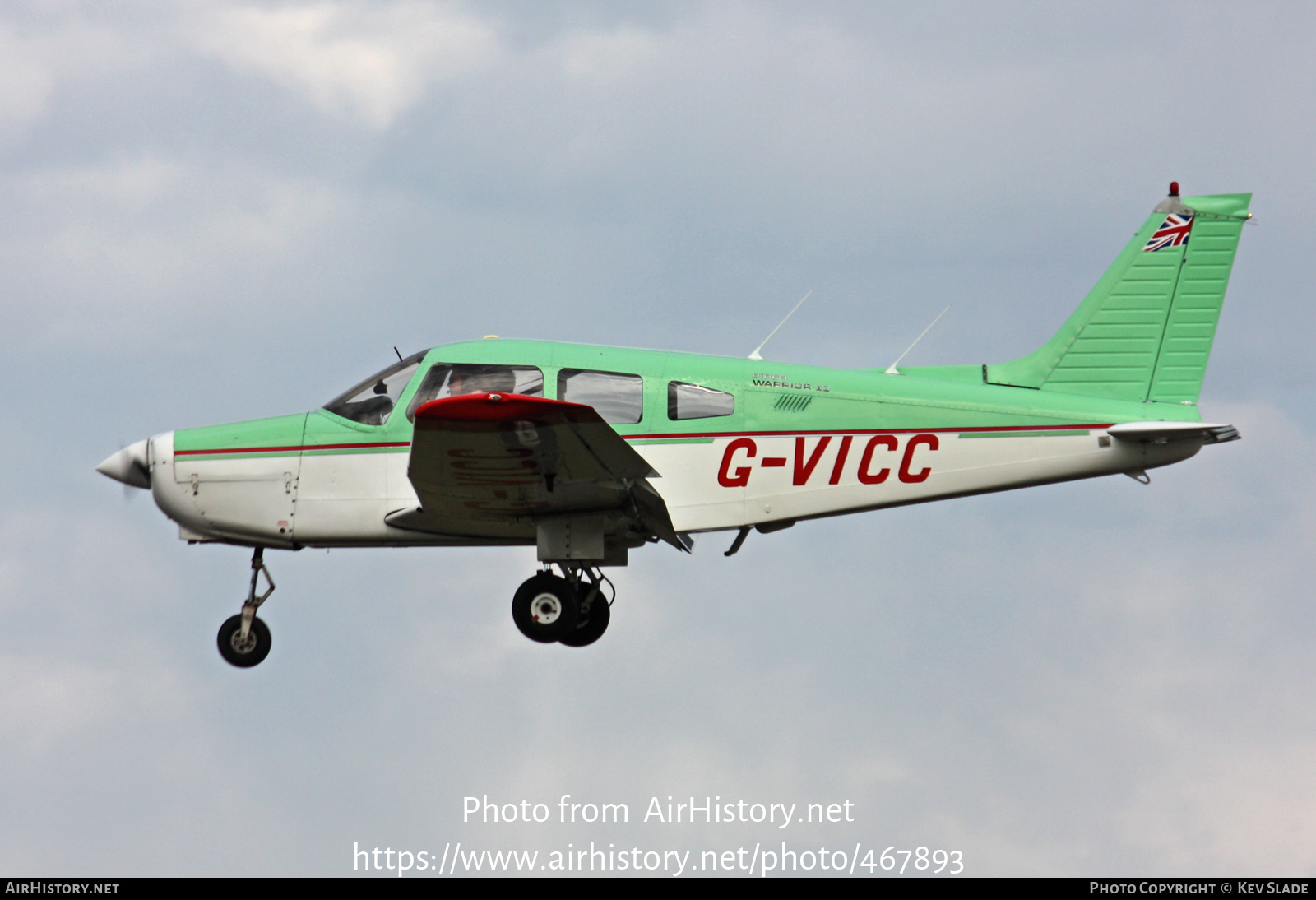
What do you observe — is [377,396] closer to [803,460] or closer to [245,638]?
[245,638]

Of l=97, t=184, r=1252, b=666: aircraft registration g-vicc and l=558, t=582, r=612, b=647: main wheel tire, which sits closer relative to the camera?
l=97, t=184, r=1252, b=666: aircraft registration g-vicc

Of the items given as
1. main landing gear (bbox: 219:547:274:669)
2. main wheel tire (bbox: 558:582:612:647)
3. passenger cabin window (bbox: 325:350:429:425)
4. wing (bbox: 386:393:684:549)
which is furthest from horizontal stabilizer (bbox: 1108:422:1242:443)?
main landing gear (bbox: 219:547:274:669)

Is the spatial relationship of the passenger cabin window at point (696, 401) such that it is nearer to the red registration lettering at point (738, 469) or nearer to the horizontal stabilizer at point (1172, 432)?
the red registration lettering at point (738, 469)

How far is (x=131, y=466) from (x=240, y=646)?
1982 millimetres

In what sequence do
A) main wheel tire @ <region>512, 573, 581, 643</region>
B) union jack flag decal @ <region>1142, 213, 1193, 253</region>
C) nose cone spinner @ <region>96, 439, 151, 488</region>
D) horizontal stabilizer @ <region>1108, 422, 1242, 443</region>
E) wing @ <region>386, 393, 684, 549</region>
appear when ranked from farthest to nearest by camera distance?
union jack flag decal @ <region>1142, 213, 1193, 253</region> < nose cone spinner @ <region>96, 439, 151, 488</region> < main wheel tire @ <region>512, 573, 581, 643</region> < horizontal stabilizer @ <region>1108, 422, 1242, 443</region> < wing @ <region>386, 393, 684, 549</region>

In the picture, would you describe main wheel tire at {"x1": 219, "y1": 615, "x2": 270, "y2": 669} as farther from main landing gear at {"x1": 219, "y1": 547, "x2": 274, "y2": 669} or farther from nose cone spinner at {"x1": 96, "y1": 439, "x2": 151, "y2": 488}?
nose cone spinner at {"x1": 96, "y1": 439, "x2": 151, "y2": 488}

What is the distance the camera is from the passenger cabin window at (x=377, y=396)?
12.8 m

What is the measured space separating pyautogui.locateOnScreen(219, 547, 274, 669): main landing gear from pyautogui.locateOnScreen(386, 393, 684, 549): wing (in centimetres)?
171

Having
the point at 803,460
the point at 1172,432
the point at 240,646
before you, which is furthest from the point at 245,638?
the point at 1172,432

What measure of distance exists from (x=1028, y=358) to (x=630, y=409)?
396 cm

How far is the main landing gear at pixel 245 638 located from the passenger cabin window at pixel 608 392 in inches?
144

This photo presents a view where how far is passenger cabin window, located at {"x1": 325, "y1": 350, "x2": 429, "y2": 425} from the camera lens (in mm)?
12820

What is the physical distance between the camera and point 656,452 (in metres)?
12.6
